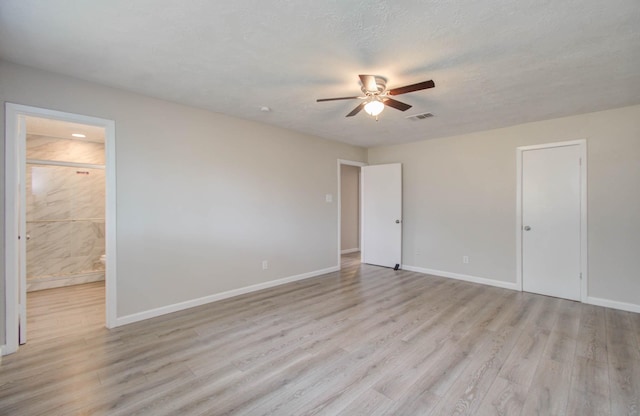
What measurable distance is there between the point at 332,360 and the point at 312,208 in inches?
118

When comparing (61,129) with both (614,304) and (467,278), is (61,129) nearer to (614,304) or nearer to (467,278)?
(467,278)

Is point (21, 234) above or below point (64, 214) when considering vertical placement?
below

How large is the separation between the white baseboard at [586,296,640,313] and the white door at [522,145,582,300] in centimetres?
16

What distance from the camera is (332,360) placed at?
238cm

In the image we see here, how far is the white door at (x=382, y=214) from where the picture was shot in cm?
564

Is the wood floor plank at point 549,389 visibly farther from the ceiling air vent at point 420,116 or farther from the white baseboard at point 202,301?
the white baseboard at point 202,301

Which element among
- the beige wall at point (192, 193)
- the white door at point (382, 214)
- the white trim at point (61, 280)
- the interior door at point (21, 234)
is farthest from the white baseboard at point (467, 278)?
the white trim at point (61, 280)

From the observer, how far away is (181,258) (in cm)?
351

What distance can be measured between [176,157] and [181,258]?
1.22m

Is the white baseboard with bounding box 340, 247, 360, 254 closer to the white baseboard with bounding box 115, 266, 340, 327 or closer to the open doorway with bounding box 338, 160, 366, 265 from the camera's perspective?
the open doorway with bounding box 338, 160, 366, 265

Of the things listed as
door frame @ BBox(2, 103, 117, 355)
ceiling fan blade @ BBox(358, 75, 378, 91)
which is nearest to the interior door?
door frame @ BBox(2, 103, 117, 355)

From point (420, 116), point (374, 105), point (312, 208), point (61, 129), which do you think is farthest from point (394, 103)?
point (61, 129)

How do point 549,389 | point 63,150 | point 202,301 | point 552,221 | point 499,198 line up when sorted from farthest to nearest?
point 63,150
point 499,198
point 552,221
point 202,301
point 549,389

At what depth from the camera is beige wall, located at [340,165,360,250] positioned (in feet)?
25.2
